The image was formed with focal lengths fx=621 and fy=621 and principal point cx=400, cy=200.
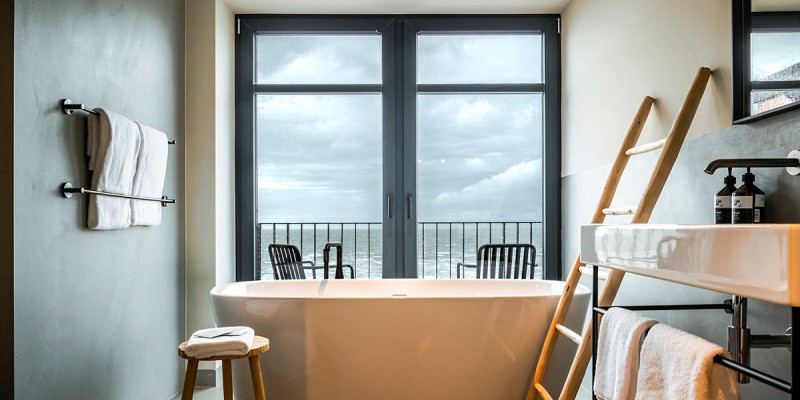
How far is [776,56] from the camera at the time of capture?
1.87 metres

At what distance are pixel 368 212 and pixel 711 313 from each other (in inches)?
104

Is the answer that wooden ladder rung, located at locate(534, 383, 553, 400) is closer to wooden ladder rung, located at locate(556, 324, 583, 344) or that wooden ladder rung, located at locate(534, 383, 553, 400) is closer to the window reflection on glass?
wooden ladder rung, located at locate(556, 324, 583, 344)

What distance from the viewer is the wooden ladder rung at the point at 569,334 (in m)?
2.65

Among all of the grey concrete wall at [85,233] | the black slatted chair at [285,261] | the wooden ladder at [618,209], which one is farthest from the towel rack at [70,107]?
the wooden ladder at [618,209]

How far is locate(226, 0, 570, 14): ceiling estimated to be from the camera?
4.23 m

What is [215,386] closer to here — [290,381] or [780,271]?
[290,381]

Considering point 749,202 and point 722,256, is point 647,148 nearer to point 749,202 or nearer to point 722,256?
point 749,202

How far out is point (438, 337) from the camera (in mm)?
2945

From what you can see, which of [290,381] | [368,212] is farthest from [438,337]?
[368,212]

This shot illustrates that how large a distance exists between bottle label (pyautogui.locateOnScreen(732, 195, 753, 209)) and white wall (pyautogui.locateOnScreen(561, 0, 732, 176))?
0.41 meters

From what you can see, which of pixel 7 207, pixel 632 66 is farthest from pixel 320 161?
pixel 7 207

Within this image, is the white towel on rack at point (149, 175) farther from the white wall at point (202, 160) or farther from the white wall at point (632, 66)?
the white wall at point (632, 66)

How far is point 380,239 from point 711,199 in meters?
2.61

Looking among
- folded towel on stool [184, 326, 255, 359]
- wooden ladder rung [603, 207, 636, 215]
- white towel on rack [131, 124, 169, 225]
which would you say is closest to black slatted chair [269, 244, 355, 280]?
white towel on rack [131, 124, 169, 225]
